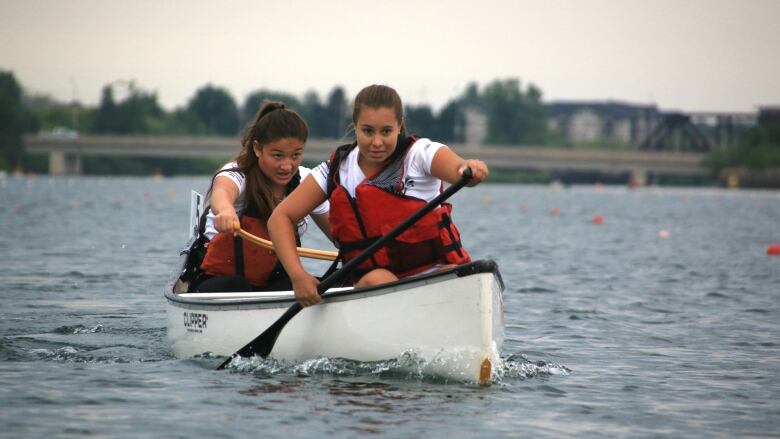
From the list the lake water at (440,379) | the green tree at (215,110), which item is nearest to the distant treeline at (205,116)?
the green tree at (215,110)

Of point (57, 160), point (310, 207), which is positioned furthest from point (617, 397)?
point (57, 160)

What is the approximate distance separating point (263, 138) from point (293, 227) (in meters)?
0.94

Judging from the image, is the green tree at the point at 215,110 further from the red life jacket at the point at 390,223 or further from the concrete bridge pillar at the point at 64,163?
the red life jacket at the point at 390,223

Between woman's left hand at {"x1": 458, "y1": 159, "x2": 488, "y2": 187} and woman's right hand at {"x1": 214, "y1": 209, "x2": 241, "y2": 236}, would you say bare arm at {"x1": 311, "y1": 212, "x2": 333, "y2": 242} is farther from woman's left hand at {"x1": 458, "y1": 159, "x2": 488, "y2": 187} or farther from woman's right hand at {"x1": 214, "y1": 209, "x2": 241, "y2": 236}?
woman's left hand at {"x1": 458, "y1": 159, "x2": 488, "y2": 187}

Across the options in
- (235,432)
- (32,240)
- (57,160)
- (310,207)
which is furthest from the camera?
(57,160)

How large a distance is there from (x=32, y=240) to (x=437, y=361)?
658 inches

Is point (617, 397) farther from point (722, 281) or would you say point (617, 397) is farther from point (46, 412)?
point (722, 281)

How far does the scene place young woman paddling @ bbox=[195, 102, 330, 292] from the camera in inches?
311

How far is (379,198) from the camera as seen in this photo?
7.05 meters

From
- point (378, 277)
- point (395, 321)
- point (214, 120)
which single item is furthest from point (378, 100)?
point (214, 120)

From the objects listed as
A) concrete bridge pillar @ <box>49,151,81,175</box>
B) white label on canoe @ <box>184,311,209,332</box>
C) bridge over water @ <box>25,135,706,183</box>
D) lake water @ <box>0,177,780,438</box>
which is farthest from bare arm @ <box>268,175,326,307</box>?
concrete bridge pillar @ <box>49,151,81,175</box>

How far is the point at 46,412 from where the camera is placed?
6.65 metres

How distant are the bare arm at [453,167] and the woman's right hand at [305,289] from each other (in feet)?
3.30

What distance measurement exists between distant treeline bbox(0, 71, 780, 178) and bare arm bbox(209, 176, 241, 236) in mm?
75036
